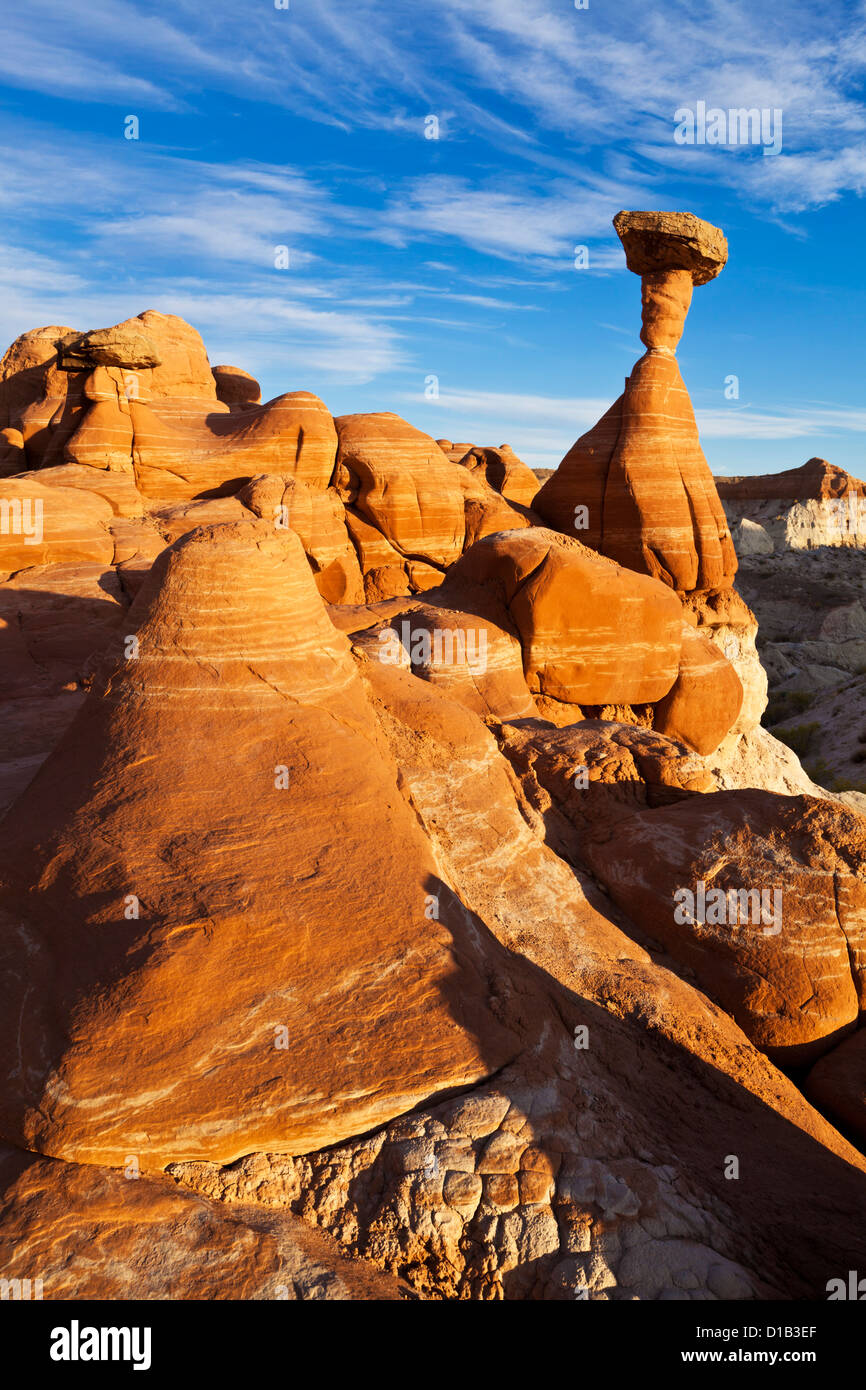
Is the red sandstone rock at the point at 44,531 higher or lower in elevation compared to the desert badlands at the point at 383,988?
higher

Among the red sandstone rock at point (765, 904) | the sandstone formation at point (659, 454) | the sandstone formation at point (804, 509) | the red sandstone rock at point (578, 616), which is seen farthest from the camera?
the sandstone formation at point (804, 509)

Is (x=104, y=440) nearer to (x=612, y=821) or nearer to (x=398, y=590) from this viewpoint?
(x=398, y=590)

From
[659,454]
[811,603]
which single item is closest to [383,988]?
[659,454]

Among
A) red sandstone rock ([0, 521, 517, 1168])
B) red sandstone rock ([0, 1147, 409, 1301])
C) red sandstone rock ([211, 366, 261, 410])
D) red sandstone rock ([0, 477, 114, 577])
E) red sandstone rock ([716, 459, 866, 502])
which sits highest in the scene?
red sandstone rock ([716, 459, 866, 502])

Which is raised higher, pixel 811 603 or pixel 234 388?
pixel 234 388

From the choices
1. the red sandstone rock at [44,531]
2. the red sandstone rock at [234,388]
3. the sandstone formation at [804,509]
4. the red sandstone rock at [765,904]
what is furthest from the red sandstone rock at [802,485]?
the red sandstone rock at [765,904]

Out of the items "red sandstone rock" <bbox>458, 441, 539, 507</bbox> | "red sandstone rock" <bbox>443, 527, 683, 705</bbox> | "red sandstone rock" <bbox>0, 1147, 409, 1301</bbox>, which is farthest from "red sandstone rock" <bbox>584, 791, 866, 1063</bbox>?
"red sandstone rock" <bbox>458, 441, 539, 507</bbox>

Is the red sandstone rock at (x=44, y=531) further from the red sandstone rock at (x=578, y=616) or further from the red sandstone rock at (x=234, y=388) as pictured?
the red sandstone rock at (x=234, y=388)

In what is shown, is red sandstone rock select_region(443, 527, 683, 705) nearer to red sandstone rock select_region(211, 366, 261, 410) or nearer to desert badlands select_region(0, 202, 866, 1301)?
desert badlands select_region(0, 202, 866, 1301)

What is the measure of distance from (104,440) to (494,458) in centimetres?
1379

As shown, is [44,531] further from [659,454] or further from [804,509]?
[804,509]

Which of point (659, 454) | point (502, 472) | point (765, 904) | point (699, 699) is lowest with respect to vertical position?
point (765, 904)

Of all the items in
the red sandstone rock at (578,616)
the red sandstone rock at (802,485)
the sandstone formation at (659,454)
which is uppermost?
the red sandstone rock at (802,485)
